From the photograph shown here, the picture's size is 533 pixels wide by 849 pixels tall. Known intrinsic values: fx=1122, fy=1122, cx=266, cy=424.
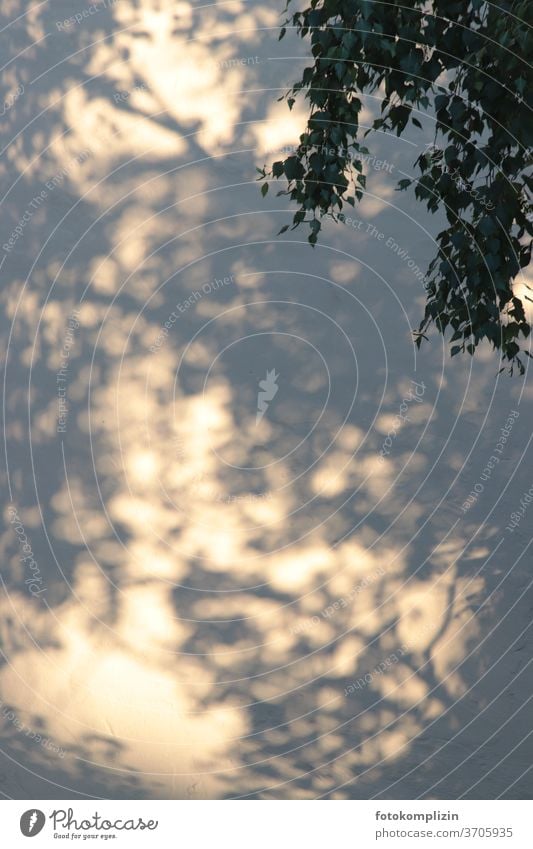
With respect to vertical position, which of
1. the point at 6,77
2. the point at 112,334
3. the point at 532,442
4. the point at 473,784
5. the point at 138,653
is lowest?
the point at 473,784

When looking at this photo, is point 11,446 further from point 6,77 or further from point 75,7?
point 75,7

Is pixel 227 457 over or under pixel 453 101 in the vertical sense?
over

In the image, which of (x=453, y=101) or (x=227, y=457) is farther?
(x=227, y=457)

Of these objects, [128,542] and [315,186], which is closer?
[315,186]

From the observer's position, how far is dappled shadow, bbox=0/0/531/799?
17.8ft

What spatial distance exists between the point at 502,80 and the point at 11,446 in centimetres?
314

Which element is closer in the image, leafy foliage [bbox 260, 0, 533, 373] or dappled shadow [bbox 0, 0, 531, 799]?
leafy foliage [bbox 260, 0, 533, 373]

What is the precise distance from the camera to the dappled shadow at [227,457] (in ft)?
17.8

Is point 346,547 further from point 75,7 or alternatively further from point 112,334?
point 75,7

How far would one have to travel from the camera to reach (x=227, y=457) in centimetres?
556

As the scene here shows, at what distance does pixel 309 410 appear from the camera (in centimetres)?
548

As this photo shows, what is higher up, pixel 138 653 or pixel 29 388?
pixel 29 388

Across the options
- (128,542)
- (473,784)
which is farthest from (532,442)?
(128,542)

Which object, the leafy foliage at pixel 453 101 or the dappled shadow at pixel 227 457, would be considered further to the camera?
the dappled shadow at pixel 227 457
